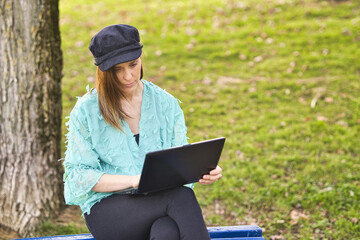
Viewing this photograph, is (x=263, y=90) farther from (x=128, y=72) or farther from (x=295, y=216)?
(x=128, y=72)

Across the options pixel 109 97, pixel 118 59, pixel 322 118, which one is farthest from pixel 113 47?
pixel 322 118

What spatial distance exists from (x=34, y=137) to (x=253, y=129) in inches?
96.7

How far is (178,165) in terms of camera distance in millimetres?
2148

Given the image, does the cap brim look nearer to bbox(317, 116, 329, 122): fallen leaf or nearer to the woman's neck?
the woman's neck

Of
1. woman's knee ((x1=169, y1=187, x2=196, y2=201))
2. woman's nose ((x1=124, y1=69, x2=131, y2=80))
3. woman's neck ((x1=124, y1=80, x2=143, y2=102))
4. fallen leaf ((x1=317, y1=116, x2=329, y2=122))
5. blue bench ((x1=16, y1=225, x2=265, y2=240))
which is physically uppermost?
woman's nose ((x1=124, y1=69, x2=131, y2=80))

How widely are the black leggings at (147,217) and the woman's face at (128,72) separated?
23.7 inches

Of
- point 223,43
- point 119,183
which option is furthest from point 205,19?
point 119,183

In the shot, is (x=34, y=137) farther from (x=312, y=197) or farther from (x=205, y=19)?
(x=205, y=19)

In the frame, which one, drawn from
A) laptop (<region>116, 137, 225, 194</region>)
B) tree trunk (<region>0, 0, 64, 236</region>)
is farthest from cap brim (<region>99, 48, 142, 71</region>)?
tree trunk (<region>0, 0, 64, 236</region>)

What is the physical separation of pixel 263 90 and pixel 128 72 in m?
3.56

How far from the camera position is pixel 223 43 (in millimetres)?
7004

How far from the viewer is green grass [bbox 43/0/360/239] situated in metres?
3.67

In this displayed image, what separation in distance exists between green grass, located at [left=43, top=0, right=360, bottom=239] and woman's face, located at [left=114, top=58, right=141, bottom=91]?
1.53 metres

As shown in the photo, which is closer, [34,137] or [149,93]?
[149,93]
